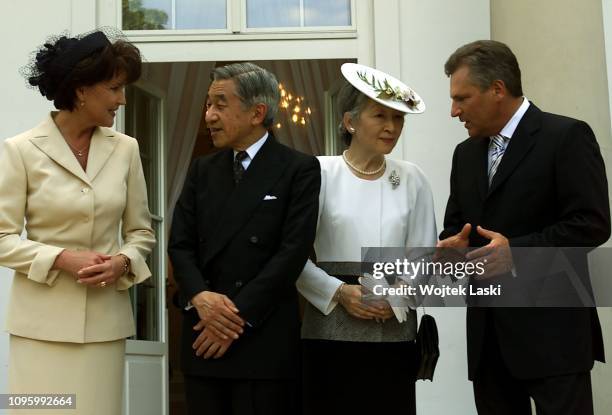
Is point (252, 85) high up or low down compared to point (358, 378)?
up

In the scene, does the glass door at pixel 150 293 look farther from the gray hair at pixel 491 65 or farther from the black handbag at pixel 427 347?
the gray hair at pixel 491 65

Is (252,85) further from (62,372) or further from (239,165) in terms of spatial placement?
(62,372)

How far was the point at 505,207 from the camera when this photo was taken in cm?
391

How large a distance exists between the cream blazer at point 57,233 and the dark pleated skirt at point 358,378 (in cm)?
79

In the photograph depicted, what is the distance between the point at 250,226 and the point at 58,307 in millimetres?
819

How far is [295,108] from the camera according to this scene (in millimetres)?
8977

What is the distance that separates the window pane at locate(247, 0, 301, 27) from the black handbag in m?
3.00

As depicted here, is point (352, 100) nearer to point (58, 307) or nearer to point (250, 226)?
point (250, 226)

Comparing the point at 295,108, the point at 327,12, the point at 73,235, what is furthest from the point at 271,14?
the point at 73,235

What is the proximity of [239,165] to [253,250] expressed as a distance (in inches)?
16.3

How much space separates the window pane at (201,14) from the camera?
260 inches

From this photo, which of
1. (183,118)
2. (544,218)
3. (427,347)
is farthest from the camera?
(183,118)

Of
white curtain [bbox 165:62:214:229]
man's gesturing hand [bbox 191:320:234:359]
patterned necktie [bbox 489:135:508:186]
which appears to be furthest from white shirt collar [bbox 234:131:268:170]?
white curtain [bbox 165:62:214:229]
